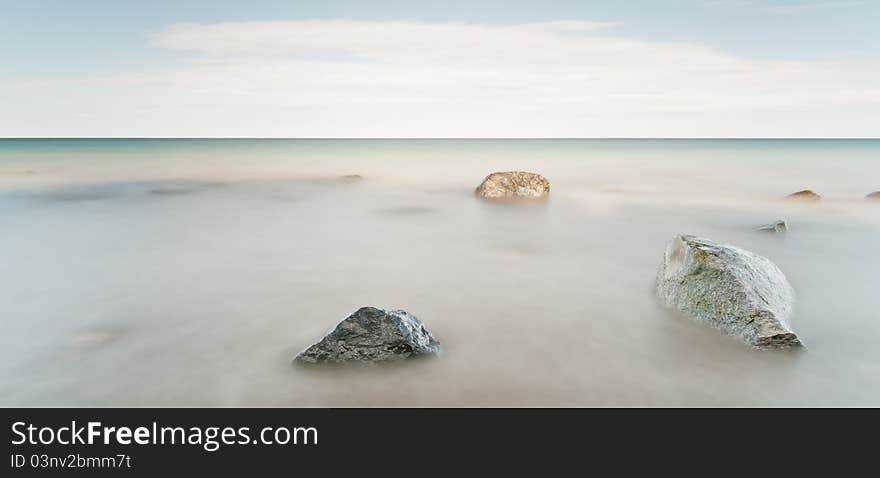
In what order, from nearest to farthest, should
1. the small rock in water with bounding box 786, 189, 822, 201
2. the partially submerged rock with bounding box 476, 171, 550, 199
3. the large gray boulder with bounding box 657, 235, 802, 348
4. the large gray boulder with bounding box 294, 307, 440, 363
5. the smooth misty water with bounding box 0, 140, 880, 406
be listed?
the smooth misty water with bounding box 0, 140, 880, 406 < the large gray boulder with bounding box 294, 307, 440, 363 < the large gray boulder with bounding box 657, 235, 802, 348 < the partially submerged rock with bounding box 476, 171, 550, 199 < the small rock in water with bounding box 786, 189, 822, 201

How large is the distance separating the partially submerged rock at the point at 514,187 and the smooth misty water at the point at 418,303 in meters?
1.28

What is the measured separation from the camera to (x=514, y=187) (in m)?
14.8

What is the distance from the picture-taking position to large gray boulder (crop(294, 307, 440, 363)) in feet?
13.7

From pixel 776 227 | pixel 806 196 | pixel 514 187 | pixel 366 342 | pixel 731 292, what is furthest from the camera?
pixel 806 196

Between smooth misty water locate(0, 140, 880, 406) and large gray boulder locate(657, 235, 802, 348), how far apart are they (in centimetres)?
16

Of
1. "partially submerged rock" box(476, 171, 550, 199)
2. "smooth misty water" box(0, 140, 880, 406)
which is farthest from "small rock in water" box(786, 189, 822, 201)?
"partially submerged rock" box(476, 171, 550, 199)

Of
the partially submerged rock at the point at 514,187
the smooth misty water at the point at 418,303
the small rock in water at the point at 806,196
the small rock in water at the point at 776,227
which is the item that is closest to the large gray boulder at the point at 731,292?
the smooth misty water at the point at 418,303

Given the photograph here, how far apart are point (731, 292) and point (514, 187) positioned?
10.2 m

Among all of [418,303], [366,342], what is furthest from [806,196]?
[366,342]

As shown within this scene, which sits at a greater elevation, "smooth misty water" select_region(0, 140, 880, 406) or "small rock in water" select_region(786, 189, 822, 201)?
"small rock in water" select_region(786, 189, 822, 201)

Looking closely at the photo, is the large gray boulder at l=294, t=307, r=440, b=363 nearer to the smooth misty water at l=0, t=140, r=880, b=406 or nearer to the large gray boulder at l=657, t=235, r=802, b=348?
the smooth misty water at l=0, t=140, r=880, b=406

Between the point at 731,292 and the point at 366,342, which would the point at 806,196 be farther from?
the point at 366,342

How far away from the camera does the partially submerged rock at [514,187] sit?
579 inches

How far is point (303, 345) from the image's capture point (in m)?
4.79
